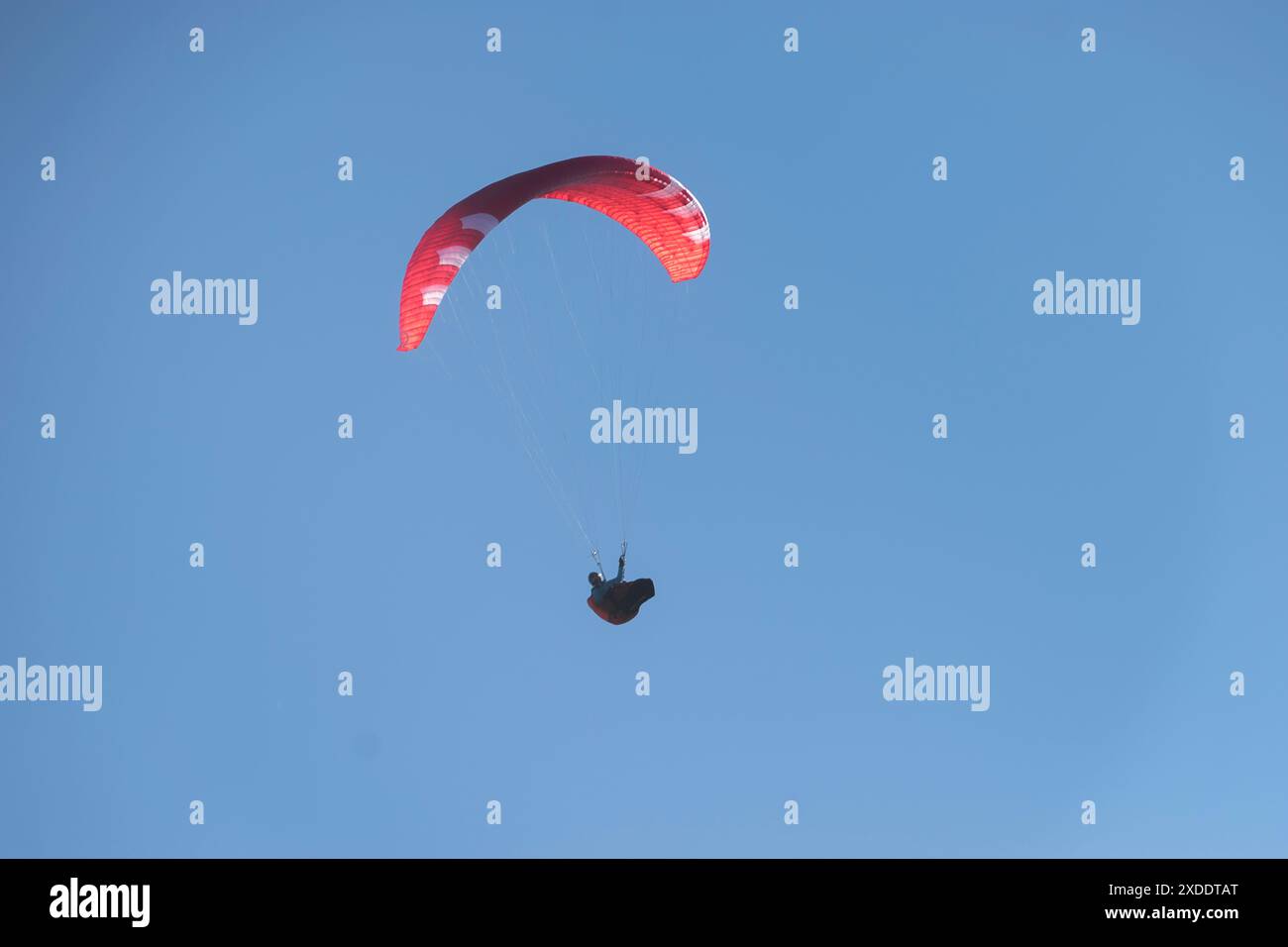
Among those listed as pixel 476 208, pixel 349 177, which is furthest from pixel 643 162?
pixel 349 177

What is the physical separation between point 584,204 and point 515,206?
1.11 meters

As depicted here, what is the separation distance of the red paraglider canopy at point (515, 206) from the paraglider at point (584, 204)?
1cm

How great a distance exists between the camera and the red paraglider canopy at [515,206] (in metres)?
16.7

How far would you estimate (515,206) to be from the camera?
55.2 ft

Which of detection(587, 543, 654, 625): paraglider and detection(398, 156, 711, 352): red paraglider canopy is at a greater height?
detection(398, 156, 711, 352): red paraglider canopy

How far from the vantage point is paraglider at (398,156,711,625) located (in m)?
16.7

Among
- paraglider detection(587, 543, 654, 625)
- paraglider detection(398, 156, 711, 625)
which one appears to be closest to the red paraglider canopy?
paraglider detection(398, 156, 711, 625)

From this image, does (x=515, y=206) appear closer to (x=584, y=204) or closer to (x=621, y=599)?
(x=584, y=204)

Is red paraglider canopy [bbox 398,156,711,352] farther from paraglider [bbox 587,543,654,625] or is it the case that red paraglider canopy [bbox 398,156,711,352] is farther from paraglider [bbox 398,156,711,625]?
paraglider [bbox 587,543,654,625]

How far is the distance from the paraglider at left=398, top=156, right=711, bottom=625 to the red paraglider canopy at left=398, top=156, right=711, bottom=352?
1 cm

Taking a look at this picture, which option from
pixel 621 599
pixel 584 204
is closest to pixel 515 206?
pixel 584 204

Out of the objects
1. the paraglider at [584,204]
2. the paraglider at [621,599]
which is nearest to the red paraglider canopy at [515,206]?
the paraglider at [584,204]

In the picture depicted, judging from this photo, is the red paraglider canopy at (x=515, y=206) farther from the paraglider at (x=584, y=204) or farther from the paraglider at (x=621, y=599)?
the paraglider at (x=621, y=599)
